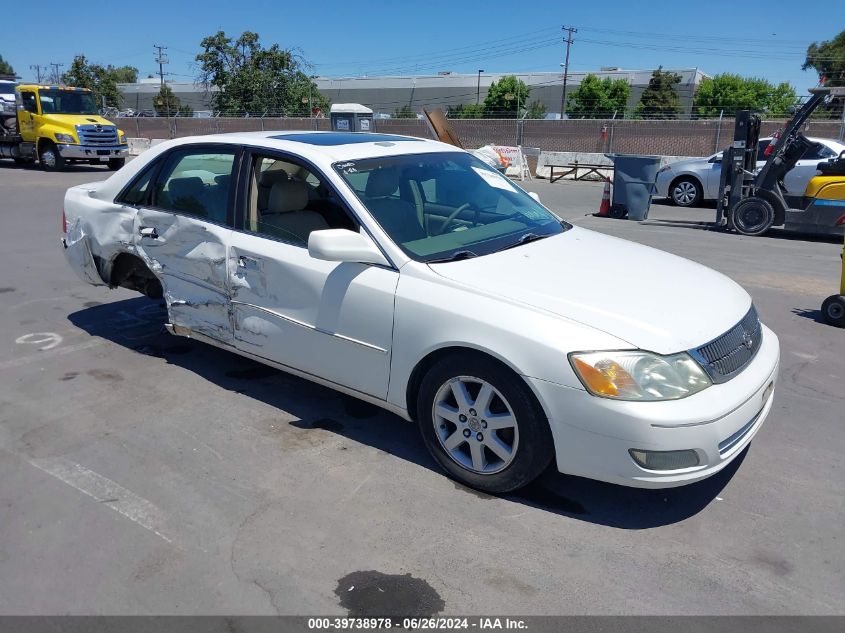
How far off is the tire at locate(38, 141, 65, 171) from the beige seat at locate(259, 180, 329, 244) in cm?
2013

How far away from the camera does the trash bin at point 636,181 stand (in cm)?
1310

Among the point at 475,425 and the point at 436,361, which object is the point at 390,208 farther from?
the point at 475,425

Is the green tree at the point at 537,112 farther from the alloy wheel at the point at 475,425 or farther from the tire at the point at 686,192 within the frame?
the alloy wheel at the point at 475,425

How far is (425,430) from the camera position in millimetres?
3627

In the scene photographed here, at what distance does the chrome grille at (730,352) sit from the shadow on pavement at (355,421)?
2.25 ft

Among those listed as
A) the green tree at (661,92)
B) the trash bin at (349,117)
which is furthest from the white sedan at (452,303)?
the green tree at (661,92)

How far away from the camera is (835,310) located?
623 centimetres

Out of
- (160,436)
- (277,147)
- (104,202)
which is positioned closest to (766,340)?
(277,147)

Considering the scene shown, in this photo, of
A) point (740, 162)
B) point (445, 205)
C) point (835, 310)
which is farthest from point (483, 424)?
point (740, 162)

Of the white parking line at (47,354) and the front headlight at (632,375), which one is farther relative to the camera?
the white parking line at (47,354)

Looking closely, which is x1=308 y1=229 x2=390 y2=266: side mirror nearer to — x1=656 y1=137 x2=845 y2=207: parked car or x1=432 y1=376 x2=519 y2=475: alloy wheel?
x1=432 y1=376 x2=519 y2=475: alloy wheel

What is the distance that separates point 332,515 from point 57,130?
2159 centimetres

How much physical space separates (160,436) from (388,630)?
211 cm

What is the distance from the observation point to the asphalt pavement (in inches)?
110
